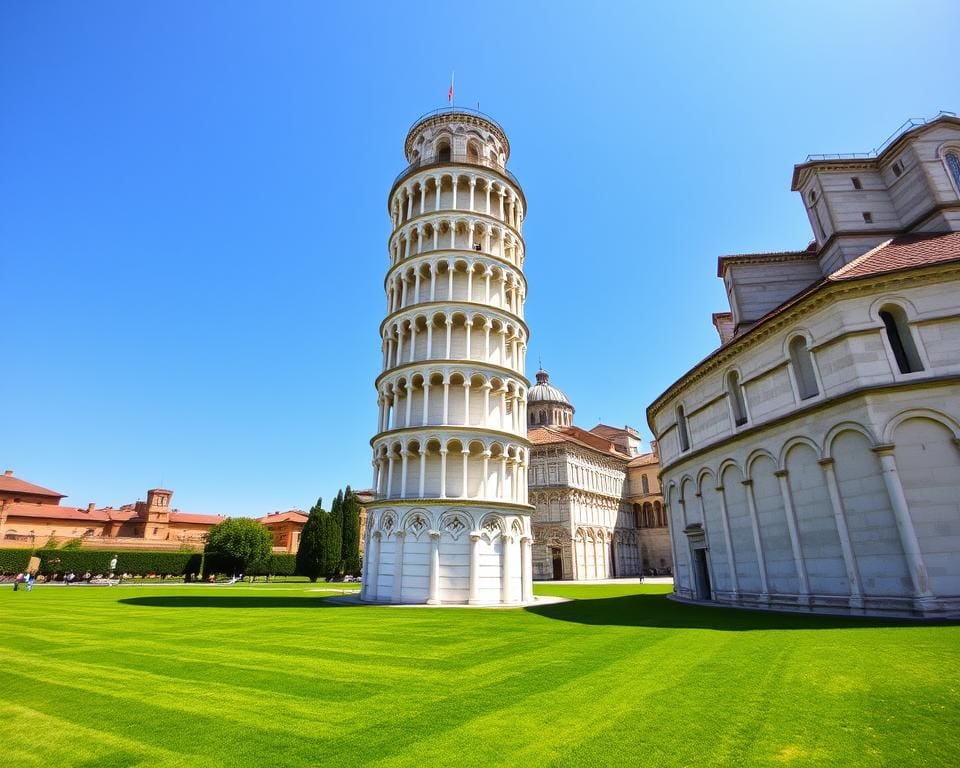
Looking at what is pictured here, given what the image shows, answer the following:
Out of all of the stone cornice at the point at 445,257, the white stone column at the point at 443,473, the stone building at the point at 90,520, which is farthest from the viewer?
the stone building at the point at 90,520

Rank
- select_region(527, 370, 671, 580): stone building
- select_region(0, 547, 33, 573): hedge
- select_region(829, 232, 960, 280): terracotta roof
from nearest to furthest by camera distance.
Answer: select_region(829, 232, 960, 280): terracotta roof < select_region(0, 547, 33, 573): hedge < select_region(527, 370, 671, 580): stone building

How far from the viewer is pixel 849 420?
53.1 feet

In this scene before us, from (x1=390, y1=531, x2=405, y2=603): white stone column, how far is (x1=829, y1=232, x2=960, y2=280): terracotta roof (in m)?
22.7

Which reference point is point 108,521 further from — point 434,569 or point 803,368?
point 803,368

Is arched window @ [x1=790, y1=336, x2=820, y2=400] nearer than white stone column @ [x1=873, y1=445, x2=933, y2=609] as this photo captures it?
No

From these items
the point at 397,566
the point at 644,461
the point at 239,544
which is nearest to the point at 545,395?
the point at 644,461

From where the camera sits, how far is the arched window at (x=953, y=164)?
75.2 ft

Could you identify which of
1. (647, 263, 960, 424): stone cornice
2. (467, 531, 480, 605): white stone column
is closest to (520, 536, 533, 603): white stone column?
(467, 531, 480, 605): white stone column

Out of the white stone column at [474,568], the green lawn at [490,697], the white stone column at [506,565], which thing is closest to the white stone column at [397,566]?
the white stone column at [474,568]

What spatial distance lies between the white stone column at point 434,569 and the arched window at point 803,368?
1806cm

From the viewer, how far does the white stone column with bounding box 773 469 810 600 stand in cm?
1756

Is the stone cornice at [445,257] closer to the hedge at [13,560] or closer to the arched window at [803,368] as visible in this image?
the arched window at [803,368]

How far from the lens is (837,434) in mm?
16672

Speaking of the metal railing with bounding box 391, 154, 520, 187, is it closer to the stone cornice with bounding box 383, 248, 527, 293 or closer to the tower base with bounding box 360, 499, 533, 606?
the stone cornice with bounding box 383, 248, 527, 293
